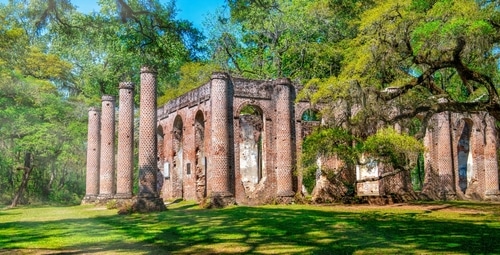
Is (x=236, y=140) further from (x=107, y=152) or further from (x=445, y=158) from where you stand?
(x=445, y=158)

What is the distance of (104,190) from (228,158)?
26.0 ft

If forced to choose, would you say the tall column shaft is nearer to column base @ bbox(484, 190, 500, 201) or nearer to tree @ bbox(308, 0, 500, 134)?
tree @ bbox(308, 0, 500, 134)

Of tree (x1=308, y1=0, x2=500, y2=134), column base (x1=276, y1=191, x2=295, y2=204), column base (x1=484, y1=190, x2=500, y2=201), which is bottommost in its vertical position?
column base (x1=484, y1=190, x2=500, y2=201)

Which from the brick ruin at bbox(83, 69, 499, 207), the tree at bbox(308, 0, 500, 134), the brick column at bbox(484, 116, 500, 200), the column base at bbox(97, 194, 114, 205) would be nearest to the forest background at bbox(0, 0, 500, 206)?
the tree at bbox(308, 0, 500, 134)

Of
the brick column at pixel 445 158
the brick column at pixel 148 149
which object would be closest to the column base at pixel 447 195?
the brick column at pixel 445 158

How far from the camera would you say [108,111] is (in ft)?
92.7

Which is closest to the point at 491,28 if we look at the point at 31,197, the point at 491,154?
the point at 491,154

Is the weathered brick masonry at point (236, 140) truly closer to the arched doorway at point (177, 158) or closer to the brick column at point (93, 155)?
the arched doorway at point (177, 158)

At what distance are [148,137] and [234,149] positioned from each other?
15.8 ft

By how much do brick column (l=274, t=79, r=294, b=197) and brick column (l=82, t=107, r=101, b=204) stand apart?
36.8ft

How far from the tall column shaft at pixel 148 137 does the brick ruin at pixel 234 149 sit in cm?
4

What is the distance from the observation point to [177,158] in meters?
30.6

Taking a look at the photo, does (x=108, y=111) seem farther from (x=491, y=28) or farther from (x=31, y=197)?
(x=491, y=28)

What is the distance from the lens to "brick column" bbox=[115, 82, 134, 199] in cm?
2483
